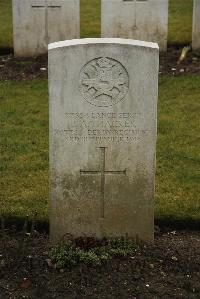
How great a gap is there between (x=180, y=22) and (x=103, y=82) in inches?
325

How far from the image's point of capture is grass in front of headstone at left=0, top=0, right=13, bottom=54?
A: 37.5 ft

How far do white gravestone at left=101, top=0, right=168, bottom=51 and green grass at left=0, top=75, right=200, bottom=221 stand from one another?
4.47ft

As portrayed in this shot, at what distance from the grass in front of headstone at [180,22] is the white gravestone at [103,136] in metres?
6.69

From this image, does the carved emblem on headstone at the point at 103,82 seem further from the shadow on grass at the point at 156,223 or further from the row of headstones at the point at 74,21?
the row of headstones at the point at 74,21

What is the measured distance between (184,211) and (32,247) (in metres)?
1.38

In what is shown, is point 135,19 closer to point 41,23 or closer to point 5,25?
point 41,23

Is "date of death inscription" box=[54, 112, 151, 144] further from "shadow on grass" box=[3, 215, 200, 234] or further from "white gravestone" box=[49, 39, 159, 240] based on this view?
"shadow on grass" box=[3, 215, 200, 234]

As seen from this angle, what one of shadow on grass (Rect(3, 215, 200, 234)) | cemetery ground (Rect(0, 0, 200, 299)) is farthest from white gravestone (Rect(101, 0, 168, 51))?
shadow on grass (Rect(3, 215, 200, 234))

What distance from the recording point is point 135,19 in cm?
1059

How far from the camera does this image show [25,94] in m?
9.16

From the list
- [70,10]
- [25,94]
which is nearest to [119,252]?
[25,94]

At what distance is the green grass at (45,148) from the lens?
5.85m

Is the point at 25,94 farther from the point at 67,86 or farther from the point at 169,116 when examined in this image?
the point at 67,86

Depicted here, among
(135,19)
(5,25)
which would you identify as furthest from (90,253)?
(5,25)
